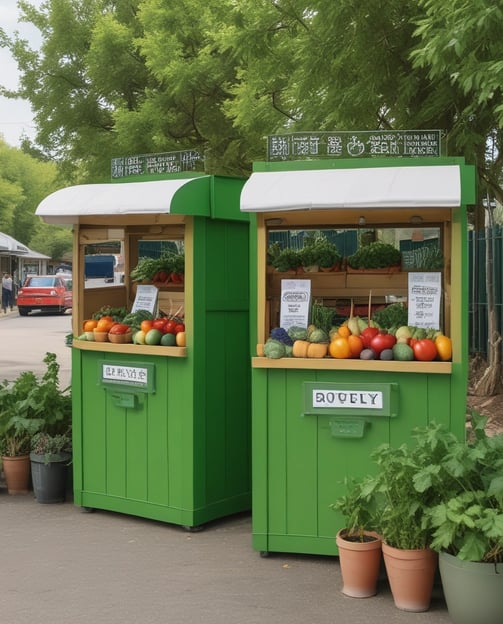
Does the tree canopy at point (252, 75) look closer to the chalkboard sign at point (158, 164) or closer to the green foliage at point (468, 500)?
the chalkboard sign at point (158, 164)

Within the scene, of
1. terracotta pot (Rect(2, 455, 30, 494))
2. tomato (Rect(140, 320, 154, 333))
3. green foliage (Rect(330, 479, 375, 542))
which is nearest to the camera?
green foliage (Rect(330, 479, 375, 542))

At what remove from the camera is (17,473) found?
7008 millimetres

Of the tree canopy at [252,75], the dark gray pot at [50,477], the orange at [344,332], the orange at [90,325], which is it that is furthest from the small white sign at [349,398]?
the dark gray pot at [50,477]

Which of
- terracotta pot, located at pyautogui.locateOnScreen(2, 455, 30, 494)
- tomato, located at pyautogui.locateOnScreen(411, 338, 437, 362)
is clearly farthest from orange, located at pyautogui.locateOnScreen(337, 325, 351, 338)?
terracotta pot, located at pyautogui.locateOnScreen(2, 455, 30, 494)

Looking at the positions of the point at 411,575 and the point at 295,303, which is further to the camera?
the point at 295,303

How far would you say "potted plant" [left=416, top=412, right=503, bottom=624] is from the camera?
A: 4074mm

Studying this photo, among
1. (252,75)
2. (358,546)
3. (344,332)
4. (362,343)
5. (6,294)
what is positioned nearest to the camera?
(358,546)

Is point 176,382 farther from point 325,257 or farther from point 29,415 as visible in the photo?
point 29,415

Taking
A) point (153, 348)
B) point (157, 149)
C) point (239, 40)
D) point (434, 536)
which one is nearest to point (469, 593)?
point (434, 536)

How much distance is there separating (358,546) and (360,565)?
109mm

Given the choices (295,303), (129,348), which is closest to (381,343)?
(295,303)

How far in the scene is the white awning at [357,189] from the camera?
4.80 m

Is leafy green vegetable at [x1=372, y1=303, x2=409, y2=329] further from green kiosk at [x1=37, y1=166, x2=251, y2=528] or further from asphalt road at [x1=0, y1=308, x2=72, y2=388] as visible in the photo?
asphalt road at [x1=0, y1=308, x2=72, y2=388]

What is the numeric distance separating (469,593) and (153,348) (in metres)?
2.73
